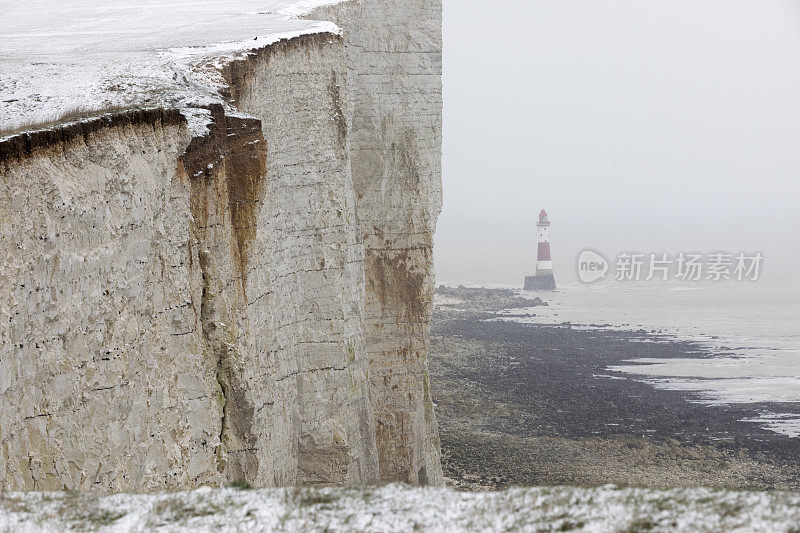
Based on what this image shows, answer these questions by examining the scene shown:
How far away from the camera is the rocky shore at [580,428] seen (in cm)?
2295

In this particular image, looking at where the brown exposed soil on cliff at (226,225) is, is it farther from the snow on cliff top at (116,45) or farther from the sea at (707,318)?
the sea at (707,318)

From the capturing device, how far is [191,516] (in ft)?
18.9

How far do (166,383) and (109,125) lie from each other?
2.31 metres

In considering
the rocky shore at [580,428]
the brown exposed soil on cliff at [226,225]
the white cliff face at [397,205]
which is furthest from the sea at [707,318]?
the brown exposed soil on cliff at [226,225]

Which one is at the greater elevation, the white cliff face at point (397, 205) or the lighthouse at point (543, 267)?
the white cliff face at point (397, 205)

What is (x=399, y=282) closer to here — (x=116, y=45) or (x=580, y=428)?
(x=116, y=45)

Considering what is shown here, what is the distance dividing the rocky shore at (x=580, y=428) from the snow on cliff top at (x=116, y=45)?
10059 mm

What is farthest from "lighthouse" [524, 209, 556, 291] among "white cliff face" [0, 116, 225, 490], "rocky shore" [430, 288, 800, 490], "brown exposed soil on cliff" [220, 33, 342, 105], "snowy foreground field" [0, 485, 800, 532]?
"snowy foreground field" [0, 485, 800, 532]

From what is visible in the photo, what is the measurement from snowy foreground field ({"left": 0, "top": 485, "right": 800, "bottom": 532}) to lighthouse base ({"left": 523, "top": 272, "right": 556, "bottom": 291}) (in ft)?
259

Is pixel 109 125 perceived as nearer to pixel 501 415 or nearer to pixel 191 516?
pixel 191 516

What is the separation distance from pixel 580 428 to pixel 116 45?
1998 centimetres

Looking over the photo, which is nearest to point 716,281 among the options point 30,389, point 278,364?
point 278,364

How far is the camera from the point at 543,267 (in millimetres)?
85500

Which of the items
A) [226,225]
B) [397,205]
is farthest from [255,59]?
[397,205]
